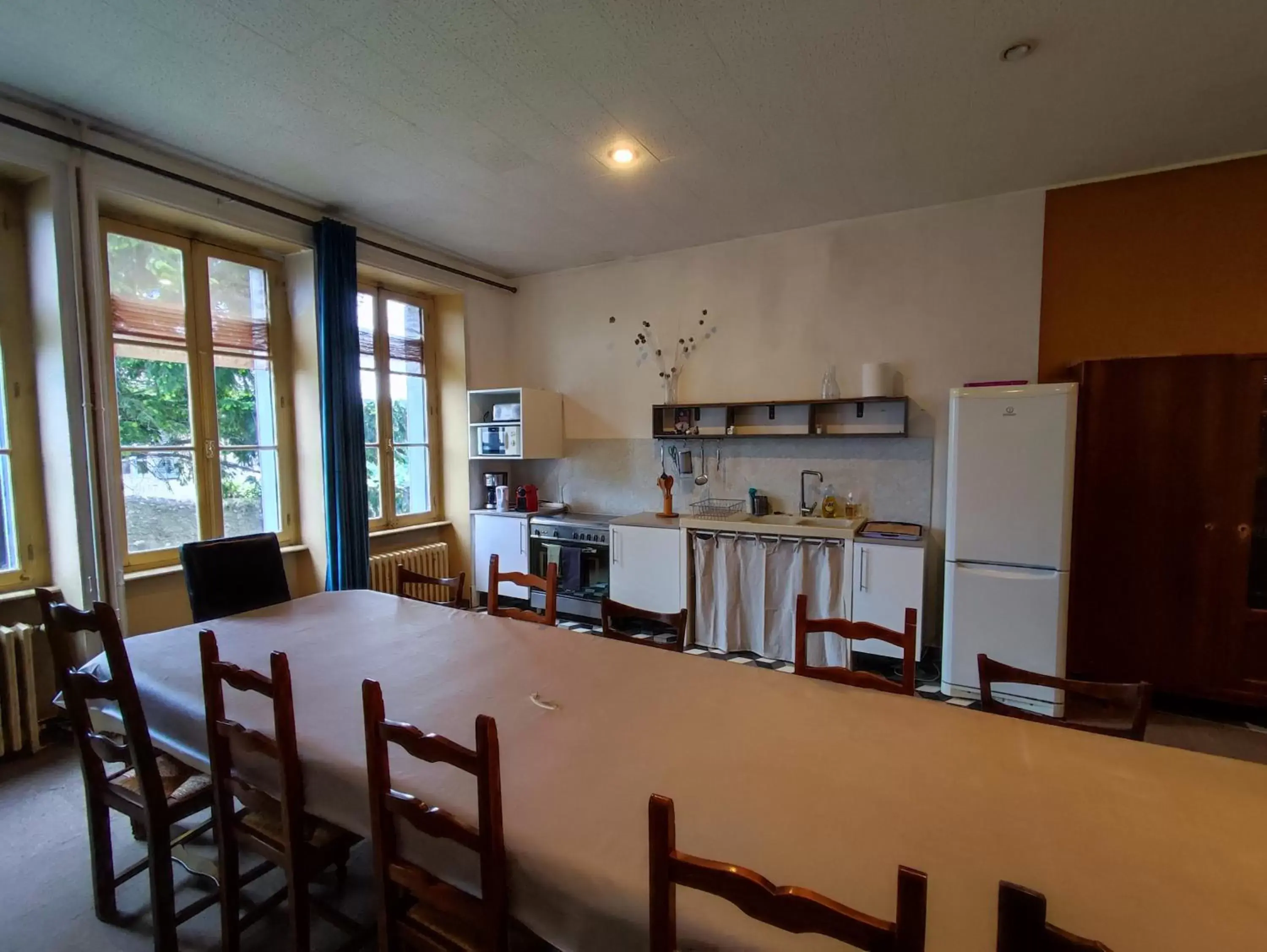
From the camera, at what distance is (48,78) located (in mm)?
2232

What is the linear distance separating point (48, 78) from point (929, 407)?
14.8 feet

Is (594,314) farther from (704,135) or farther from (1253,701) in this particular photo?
(1253,701)

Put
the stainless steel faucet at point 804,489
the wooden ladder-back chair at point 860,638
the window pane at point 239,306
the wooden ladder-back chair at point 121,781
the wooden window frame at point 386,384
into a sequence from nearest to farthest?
the wooden ladder-back chair at point 121,781
the wooden ladder-back chair at point 860,638
the window pane at point 239,306
the stainless steel faucet at point 804,489
the wooden window frame at point 386,384

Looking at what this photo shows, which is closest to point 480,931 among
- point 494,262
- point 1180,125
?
point 1180,125

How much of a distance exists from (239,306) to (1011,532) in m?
4.58

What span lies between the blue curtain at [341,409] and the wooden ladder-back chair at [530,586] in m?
1.66

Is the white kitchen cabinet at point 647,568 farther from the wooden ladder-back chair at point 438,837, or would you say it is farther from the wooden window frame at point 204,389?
the wooden ladder-back chair at point 438,837

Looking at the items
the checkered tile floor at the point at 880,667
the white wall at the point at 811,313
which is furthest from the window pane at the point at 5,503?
the white wall at the point at 811,313

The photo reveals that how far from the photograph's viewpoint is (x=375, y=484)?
14.2 feet

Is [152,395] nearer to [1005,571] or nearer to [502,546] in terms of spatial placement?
[502,546]

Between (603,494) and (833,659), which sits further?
(603,494)

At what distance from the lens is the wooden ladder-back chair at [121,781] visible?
5.01 ft

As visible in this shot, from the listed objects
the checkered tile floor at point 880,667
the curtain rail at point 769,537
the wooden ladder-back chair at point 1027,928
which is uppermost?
the wooden ladder-back chair at point 1027,928

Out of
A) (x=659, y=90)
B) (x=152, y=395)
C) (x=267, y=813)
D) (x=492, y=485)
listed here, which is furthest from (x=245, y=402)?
(x=659, y=90)
